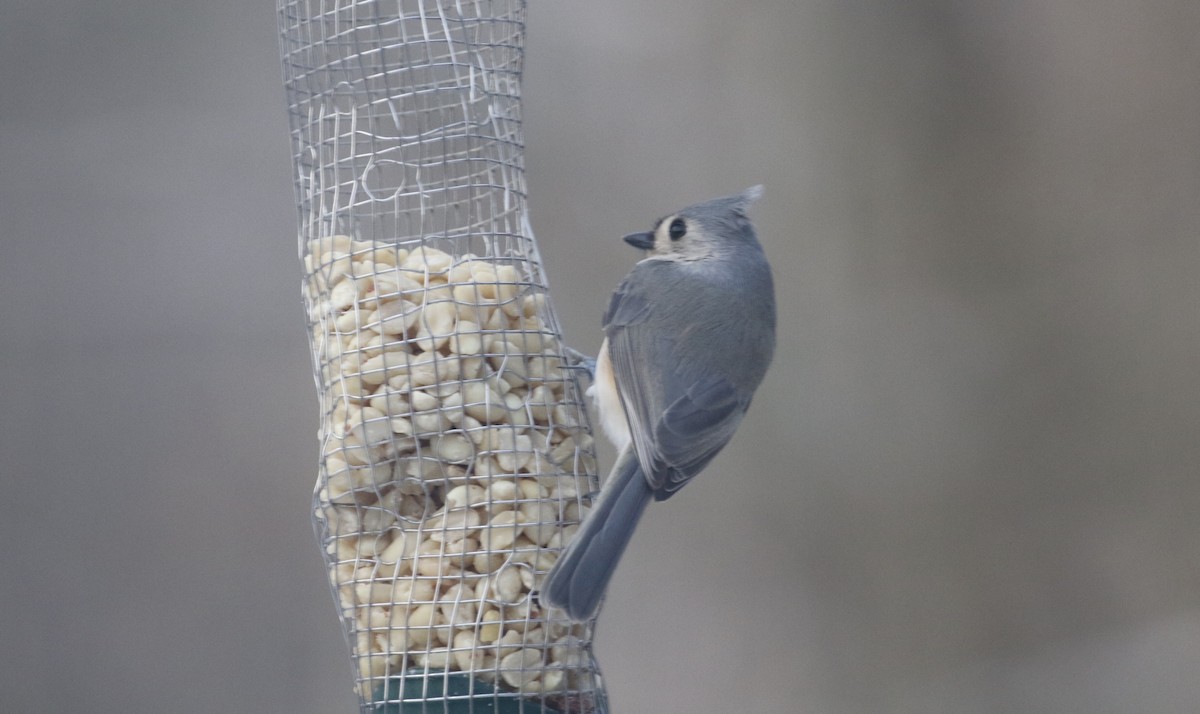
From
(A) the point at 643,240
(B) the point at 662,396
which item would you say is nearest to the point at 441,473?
(B) the point at 662,396

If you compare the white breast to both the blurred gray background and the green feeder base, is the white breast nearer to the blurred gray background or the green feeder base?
the green feeder base

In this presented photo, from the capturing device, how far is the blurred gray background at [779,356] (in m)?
4.57

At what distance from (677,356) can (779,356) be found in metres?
2.27

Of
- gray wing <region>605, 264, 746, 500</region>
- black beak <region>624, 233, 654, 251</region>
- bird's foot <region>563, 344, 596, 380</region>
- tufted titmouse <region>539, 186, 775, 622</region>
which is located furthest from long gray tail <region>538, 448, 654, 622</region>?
→ black beak <region>624, 233, 654, 251</region>

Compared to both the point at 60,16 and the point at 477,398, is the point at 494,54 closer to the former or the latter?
the point at 477,398

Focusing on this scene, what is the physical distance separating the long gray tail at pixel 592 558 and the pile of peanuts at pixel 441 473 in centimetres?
A: 14

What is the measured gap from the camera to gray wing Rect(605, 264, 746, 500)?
252cm

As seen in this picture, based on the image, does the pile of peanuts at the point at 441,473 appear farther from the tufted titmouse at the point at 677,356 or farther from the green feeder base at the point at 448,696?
the tufted titmouse at the point at 677,356

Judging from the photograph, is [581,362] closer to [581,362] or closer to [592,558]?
[581,362]

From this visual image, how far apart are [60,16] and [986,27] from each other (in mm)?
3754

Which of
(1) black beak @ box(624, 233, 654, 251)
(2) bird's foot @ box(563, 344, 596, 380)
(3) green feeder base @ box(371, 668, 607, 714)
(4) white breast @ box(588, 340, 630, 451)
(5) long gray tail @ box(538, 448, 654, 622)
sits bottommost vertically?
(3) green feeder base @ box(371, 668, 607, 714)

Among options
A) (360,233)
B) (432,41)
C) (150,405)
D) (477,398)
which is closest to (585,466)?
(477,398)

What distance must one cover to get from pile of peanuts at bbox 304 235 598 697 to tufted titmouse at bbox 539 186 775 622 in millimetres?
153

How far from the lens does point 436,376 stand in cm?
246
